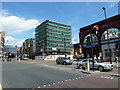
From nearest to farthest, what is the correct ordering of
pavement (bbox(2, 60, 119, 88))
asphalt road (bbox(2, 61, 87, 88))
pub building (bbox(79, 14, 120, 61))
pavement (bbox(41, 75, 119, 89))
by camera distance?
pavement (bbox(41, 75, 119, 89)), pavement (bbox(2, 60, 119, 88)), asphalt road (bbox(2, 61, 87, 88)), pub building (bbox(79, 14, 120, 61))

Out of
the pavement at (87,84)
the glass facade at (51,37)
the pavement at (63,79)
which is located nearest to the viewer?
the pavement at (87,84)

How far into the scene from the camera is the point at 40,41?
98.2 meters

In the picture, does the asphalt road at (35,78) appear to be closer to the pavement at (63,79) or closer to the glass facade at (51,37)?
the pavement at (63,79)

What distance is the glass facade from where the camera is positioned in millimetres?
90312

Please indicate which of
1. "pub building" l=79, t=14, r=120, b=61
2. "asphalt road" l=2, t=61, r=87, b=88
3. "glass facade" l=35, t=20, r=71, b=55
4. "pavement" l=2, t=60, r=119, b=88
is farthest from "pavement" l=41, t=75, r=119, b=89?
"glass facade" l=35, t=20, r=71, b=55

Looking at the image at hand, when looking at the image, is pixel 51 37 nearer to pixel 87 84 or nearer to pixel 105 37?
pixel 105 37

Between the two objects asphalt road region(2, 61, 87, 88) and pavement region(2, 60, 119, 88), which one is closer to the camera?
pavement region(2, 60, 119, 88)

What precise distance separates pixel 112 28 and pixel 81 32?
1270 cm

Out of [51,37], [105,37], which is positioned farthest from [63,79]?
[51,37]

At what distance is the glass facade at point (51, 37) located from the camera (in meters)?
90.3

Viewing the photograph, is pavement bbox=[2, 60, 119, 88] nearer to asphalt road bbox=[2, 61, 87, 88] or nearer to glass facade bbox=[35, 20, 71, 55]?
asphalt road bbox=[2, 61, 87, 88]

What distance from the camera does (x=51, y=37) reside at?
9250 cm

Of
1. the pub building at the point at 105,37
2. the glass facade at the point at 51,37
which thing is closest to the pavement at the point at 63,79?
the pub building at the point at 105,37

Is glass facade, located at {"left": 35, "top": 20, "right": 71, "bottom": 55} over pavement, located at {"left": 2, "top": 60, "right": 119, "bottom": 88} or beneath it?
over
